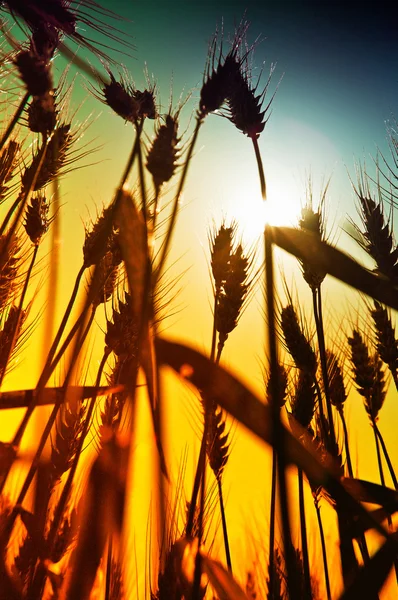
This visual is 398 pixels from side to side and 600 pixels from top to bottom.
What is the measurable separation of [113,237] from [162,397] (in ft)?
2.32

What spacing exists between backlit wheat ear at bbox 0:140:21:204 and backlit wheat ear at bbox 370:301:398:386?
59.3 inches

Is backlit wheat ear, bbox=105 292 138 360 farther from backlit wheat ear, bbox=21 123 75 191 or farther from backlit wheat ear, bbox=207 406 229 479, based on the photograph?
backlit wheat ear, bbox=21 123 75 191

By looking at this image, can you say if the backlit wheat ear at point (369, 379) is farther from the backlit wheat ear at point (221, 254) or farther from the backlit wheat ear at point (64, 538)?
the backlit wheat ear at point (64, 538)

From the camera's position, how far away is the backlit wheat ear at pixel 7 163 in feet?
4.19

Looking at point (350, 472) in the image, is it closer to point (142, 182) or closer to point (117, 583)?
point (117, 583)

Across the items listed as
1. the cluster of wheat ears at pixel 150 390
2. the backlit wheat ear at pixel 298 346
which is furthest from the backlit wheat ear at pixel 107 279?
the backlit wheat ear at pixel 298 346

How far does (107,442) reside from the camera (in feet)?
4.23

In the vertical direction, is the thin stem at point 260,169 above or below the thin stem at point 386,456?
above

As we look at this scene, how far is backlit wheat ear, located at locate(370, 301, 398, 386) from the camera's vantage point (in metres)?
1.57

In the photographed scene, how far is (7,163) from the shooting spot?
131cm

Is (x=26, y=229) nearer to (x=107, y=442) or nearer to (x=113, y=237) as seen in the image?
(x=113, y=237)

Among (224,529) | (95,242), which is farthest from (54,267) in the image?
(224,529)

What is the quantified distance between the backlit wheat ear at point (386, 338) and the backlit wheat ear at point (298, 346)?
0.34m

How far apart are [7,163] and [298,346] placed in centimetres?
120
